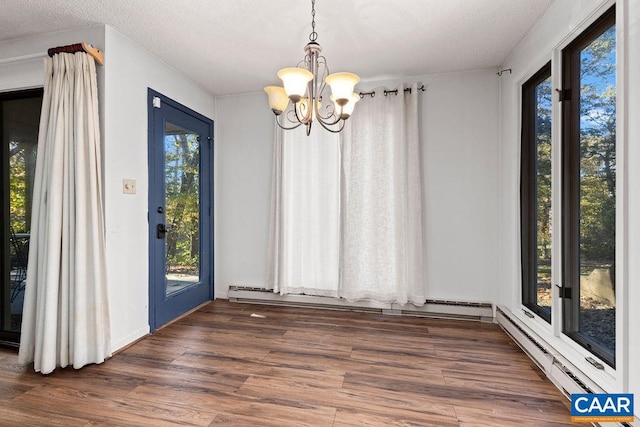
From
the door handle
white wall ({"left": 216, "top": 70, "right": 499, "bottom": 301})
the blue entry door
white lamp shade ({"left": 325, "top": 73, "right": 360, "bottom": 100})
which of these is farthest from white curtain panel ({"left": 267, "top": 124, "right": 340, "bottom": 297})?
white lamp shade ({"left": 325, "top": 73, "right": 360, "bottom": 100})

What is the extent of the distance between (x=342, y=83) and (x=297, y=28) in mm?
1001

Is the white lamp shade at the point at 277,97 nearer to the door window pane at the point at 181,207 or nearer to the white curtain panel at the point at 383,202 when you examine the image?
the white curtain panel at the point at 383,202

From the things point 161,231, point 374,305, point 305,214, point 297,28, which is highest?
point 297,28

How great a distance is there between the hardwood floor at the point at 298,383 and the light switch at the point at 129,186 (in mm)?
1310

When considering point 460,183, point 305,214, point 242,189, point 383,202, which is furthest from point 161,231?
point 460,183

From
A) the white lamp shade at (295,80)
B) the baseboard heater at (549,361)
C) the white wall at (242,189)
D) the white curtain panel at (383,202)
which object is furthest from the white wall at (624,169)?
the white wall at (242,189)

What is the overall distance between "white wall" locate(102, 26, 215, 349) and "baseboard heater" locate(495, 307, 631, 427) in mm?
3197

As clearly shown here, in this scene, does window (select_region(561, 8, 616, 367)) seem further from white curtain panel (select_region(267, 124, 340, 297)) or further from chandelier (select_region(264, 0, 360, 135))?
white curtain panel (select_region(267, 124, 340, 297))

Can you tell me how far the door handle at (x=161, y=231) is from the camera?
119 inches

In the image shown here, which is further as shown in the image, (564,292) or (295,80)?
(564,292)

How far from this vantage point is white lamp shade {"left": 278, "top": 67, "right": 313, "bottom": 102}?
1.74 m

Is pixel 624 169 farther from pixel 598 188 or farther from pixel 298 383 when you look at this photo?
pixel 298 383

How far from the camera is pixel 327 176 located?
11.7ft

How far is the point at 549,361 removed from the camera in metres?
2.09
